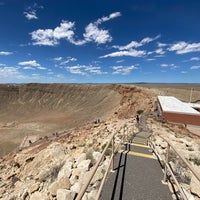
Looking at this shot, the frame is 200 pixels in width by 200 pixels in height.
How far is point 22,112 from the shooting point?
6419 centimetres

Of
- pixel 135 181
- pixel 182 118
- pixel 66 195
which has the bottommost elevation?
pixel 182 118

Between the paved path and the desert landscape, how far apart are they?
1.16 ft

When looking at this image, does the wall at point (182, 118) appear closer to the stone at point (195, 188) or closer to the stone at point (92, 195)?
the stone at point (195, 188)

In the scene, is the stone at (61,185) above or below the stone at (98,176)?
below

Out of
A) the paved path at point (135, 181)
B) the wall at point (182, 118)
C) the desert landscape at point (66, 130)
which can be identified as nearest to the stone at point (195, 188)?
the desert landscape at point (66, 130)

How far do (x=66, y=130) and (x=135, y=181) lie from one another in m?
30.8

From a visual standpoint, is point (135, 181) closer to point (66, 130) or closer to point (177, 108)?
point (177, 108)

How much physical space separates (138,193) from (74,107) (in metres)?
60.4

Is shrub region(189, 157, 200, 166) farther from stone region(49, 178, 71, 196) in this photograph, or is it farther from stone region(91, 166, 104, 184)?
stone region(49, 178, 71, 196)

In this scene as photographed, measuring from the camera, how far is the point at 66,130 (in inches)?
1357

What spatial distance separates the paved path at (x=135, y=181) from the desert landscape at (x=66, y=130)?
354mm

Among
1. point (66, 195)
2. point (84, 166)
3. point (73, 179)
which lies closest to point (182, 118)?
point (84, 166)

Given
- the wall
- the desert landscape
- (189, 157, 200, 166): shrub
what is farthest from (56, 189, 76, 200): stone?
the wall

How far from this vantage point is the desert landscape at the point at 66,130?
687 cm
